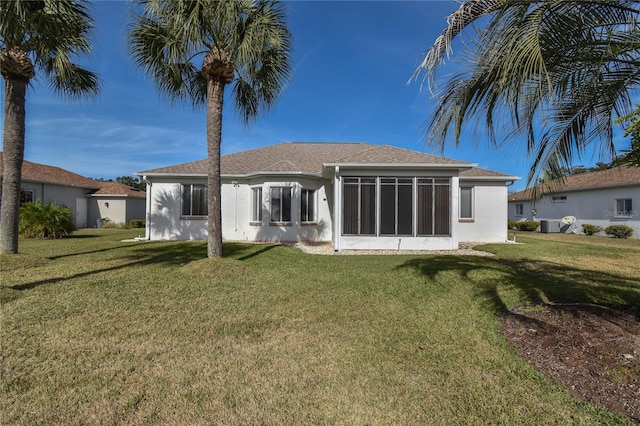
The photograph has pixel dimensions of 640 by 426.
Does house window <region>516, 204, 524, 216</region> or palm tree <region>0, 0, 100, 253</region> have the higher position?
palm tree <region>0, 0, 100, 253</region>

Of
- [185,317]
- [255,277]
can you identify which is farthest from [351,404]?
[255,277]

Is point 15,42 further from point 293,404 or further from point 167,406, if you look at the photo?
point 293,404

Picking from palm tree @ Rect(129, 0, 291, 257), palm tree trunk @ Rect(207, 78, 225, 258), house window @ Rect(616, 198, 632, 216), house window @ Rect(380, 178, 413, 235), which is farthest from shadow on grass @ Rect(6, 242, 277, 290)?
house window @ Rect(616, 198, 632, 216)

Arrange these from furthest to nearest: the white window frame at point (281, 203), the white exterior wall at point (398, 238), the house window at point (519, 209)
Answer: the house window at point (519, 209) < the white window frame at point (281, 203) < the white exterior wall at point (398, 238)

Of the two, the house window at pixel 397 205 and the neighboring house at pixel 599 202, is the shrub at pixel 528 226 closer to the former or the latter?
the neighboring house at pixel 599 202

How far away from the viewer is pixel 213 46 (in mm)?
8008

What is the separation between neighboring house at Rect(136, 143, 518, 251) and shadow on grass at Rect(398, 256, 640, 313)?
238 centimetres

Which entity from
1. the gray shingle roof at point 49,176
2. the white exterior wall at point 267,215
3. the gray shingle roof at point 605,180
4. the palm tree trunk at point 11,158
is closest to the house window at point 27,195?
the gray shingle roof at point 49,176

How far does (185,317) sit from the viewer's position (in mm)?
4781

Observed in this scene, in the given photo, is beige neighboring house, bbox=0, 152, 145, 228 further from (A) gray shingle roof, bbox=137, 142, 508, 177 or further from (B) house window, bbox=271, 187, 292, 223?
(B) house window, bbox=271, 187, 292, 223

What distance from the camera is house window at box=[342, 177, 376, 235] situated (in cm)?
1197

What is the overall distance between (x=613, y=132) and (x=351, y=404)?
5.84 m

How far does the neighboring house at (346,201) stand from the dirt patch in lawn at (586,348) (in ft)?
22.6

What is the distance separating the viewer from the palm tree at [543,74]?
3346 millimetres
